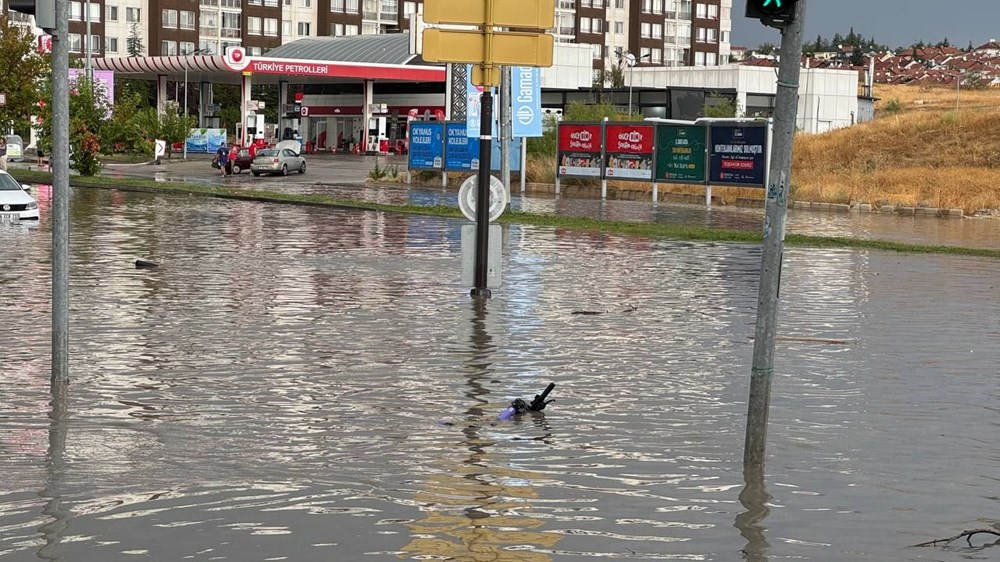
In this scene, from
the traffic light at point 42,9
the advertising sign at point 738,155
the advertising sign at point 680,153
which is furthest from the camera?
the advertising sign at point 680,153

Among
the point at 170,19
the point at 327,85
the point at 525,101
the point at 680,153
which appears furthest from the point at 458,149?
the point at 170,19

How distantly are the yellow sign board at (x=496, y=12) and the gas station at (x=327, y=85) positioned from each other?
6651 cm

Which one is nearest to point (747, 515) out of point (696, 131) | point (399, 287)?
point (399, 287)

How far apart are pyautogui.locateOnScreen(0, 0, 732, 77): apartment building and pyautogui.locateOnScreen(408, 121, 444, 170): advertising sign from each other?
55589 mm

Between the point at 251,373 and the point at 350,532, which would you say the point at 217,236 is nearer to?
the point at 251,373

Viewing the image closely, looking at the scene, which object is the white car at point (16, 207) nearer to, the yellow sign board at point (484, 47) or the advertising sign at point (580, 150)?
the yellow sign board at point (484, 47)

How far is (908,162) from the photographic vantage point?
59844mm

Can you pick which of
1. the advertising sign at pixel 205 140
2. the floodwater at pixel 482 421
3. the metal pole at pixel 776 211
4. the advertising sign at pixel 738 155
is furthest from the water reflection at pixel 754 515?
the advertising sign at pixel 205 140

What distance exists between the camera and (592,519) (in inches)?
299

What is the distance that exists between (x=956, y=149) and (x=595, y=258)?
40.3 meters

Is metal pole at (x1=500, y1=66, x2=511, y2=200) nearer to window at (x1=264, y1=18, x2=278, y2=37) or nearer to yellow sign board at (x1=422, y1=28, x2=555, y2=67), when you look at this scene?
yellow sign board at (x1=422, y1=28, x2=555, y2=67)

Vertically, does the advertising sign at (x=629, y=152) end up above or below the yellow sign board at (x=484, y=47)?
below

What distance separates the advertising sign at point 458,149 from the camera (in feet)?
170

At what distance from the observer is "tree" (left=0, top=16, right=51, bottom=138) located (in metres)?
55.4
